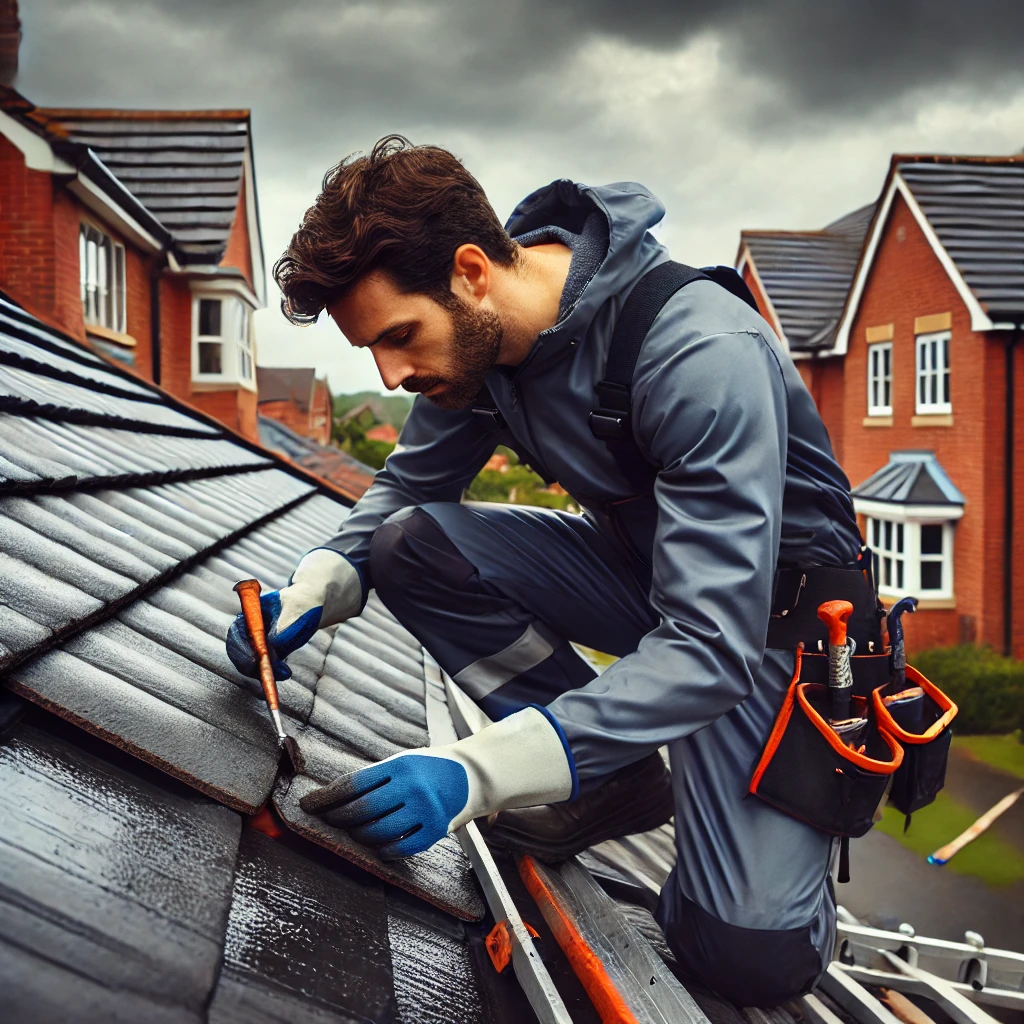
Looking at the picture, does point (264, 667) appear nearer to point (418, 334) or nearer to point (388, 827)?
point (388, 827)

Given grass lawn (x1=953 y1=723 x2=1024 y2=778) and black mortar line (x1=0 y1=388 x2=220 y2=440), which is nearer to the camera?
black mortar line (x1=0 y1=388 x2=220 y2=440)

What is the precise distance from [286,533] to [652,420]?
2321 millimetres

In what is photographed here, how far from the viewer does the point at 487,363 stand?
7.54 ft

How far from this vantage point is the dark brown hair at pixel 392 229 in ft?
6.93

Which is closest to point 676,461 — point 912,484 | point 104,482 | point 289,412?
point 104,482

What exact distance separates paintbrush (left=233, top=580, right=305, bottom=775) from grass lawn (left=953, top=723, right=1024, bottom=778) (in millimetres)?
13383

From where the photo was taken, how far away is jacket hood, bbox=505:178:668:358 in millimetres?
2113

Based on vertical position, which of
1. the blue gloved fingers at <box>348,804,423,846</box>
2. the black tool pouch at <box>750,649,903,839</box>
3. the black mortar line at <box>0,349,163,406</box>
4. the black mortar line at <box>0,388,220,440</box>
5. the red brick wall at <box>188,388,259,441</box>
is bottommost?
the black tool pouch at <box>750,649,903,839</box>

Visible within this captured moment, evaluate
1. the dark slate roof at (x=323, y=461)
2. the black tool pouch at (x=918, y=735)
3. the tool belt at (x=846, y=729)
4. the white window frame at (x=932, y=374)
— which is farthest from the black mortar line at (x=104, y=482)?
the white window frame at (x=932, y=374)

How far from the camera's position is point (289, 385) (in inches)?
1646

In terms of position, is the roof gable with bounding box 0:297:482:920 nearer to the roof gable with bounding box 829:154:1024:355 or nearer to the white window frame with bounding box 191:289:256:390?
the white window frame with bounding box 191:289:256:390

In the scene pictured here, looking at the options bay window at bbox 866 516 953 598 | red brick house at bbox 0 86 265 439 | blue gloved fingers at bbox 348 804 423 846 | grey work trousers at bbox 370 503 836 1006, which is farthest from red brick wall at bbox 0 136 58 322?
bay window at bbox 866 516 953 598

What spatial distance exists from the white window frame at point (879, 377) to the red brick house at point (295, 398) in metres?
25.6

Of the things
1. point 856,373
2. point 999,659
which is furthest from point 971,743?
point 856,373
